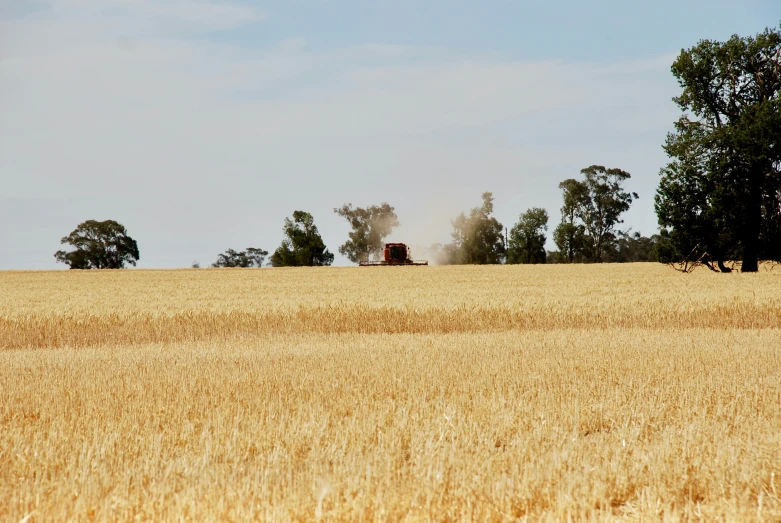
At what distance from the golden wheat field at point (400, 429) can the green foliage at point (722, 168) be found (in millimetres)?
22407

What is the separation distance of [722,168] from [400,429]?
109 feet

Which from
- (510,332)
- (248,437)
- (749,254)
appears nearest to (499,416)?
(248,437)

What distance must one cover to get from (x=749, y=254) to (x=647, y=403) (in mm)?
32716

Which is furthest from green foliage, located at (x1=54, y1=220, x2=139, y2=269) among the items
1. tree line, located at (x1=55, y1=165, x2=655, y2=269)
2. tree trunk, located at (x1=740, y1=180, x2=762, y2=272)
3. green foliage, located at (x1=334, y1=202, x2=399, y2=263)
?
tree trunk, located at (x1=740, y1=180, x2=762, y2=272)

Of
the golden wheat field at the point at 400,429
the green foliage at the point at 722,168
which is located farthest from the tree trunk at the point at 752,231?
the golden wheat field at the point at 400,429

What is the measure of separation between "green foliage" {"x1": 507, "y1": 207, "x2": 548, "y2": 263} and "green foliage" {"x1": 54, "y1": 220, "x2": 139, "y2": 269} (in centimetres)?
4648

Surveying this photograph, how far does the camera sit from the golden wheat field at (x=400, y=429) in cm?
491

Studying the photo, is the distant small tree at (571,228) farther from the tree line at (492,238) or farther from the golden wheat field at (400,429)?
the golden wheat field at (400,429)

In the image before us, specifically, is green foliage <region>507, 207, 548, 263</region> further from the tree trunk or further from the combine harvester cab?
the tree trunk

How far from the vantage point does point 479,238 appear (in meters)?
84.4

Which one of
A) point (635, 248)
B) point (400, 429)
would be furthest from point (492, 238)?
point (400, 429)

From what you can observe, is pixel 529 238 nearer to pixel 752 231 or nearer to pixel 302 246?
pixel 302 246

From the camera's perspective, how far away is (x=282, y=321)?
1858 centimetres

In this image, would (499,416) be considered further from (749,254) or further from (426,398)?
(749,254)
